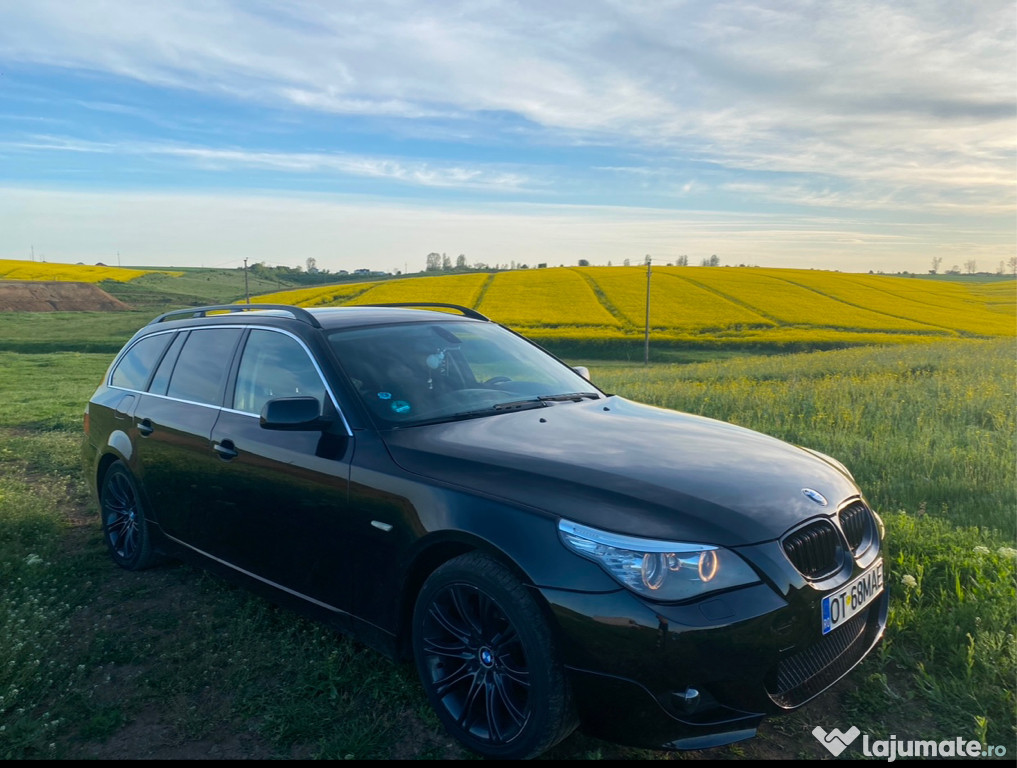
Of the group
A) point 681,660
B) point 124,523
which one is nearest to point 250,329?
point 124,523

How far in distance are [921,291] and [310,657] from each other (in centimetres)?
6110

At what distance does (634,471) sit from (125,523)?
3.74 meters

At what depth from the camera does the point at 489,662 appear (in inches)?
113

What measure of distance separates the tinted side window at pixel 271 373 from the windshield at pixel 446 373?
0.62ft

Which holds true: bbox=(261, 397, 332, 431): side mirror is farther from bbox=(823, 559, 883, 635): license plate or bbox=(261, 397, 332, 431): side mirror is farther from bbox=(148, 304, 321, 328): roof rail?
bbox=(823, 559, 883, 635): license plate

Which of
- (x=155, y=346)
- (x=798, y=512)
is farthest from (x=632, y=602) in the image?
(x=155, y=346)

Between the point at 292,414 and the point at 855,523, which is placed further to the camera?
the point at 292,414

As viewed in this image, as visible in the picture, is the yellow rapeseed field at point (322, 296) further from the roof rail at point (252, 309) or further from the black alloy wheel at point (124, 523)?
the roof rail at point (252, 309)

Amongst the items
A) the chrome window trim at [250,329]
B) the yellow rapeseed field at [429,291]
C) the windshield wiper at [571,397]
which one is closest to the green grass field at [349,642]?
the chrome window trim at [250,329]

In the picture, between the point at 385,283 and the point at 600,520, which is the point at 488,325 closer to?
the point at 600,520

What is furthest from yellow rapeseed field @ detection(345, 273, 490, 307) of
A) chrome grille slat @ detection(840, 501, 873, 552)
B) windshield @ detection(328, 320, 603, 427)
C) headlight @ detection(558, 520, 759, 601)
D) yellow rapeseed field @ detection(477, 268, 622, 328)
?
headlight @ detection(558, 520, 759, 601)

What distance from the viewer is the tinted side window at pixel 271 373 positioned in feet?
12.5

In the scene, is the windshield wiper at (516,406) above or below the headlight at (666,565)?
above

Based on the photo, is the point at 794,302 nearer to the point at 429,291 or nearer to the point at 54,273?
the point at 429,291
